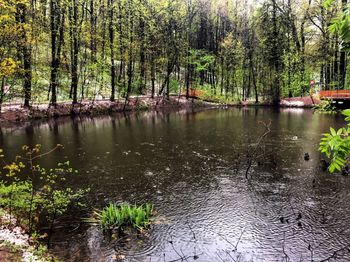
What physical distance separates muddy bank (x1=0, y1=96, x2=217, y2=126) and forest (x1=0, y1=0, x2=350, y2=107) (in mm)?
1123

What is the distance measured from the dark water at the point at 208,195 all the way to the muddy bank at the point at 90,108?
8.13m

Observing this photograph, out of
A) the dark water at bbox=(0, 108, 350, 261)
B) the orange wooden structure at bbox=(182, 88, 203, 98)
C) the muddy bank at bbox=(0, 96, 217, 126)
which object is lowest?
the dark water at bbox=(0, 108, 350, 261)

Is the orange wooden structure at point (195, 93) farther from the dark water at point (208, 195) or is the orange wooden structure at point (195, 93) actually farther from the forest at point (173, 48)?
the dark water at point (208, 195)

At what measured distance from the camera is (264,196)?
1173cm

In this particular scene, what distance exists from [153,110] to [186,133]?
757 inches

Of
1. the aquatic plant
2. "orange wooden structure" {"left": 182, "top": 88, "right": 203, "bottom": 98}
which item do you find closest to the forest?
"orange wooden structure" {"left": 182, "top": 88, "right": 203, "bottom": 98}

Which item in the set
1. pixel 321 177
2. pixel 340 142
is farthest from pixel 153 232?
pixel 321 177

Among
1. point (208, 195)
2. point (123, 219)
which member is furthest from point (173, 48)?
point (123, 219)

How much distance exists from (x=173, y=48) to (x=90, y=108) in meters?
18.8

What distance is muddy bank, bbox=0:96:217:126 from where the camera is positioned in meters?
30.6

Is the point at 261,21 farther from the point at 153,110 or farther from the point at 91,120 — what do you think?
the point at 91,120

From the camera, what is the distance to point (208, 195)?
12.0m

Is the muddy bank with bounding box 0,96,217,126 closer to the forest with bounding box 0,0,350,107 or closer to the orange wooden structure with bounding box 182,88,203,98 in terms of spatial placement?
the forest with bounding box 0,0,350,107

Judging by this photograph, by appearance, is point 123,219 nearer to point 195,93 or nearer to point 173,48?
point 173,48
